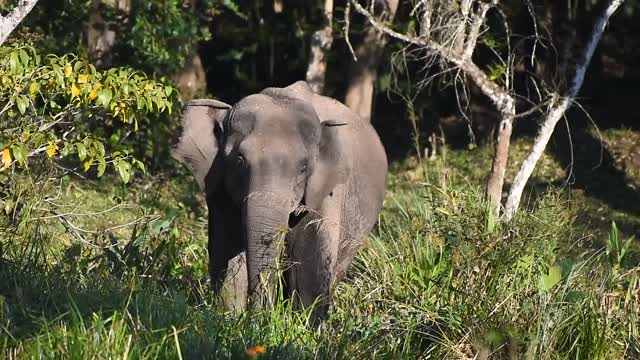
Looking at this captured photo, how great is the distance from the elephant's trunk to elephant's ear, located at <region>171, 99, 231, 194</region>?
0.76m

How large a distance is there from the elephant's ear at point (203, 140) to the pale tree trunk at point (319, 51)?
633cm

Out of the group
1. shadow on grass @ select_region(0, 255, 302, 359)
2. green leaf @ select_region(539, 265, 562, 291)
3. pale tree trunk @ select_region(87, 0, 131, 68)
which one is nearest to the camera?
shadow on grass @ select_region(0, 255, 302, 359)

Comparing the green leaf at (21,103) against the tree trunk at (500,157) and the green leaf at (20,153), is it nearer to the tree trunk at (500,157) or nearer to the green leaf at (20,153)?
the green leaf at (20,153)

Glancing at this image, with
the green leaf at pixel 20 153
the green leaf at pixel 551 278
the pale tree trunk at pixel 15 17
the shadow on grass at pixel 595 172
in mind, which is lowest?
the shadow on grass at pixel 595 172

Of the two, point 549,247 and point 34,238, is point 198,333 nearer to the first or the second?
point 34,238

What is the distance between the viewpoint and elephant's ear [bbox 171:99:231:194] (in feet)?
35.9

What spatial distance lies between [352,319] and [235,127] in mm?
1807

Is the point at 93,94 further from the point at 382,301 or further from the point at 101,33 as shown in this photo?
the point at 101,33

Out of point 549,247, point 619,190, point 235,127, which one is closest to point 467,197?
point 549,247

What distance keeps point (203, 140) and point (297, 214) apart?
3.09ft

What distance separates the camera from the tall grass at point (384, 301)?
26.1 ft

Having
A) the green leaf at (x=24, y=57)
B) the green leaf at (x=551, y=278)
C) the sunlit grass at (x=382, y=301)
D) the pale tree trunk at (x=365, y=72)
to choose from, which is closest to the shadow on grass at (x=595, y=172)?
the pale tree trunk at (x=365, y=72)

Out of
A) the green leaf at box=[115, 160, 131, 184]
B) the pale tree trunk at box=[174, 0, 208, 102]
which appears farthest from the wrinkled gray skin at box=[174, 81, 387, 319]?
the pale tree trunk at box=[174, 0, 208, 102]

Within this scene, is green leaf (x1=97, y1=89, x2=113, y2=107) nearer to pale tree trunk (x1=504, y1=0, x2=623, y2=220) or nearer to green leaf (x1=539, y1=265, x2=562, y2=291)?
green leaf (x1=539, y1=265, x2=562, y2=291)
